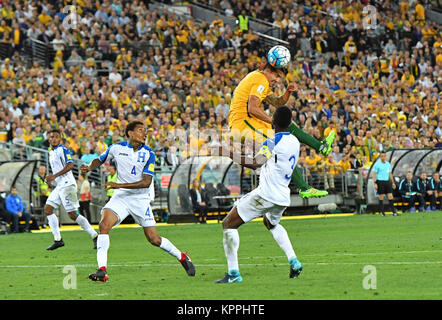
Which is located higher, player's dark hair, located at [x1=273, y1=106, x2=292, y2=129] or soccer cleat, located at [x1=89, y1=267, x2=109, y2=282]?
player's dark hair, located at [x1=273, y1=106, x2=292, y2=129]

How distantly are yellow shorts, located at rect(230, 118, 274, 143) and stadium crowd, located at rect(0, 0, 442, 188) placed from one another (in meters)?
16.4

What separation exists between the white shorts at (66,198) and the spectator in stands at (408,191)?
589 inches

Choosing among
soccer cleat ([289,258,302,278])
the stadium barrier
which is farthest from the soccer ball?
the stadium barrier

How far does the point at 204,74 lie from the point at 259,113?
25.4m

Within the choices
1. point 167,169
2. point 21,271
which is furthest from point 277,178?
point 167,169

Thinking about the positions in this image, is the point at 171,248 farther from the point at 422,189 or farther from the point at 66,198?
the point at 422,189

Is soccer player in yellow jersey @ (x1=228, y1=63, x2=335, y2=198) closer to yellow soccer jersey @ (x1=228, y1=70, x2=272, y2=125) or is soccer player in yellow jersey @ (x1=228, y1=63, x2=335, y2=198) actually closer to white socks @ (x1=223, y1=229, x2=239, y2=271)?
yellow soccer jersey @ (x1=228, y1=70, x2=272, y2=125)

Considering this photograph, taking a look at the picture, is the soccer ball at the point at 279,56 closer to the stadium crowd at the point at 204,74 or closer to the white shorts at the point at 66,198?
the white shorts at the point at 66,198

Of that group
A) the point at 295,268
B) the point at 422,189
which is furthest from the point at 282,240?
the point at 422,189

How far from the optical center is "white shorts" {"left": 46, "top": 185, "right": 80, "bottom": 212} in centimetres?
2309

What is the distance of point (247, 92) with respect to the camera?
50.9 feet

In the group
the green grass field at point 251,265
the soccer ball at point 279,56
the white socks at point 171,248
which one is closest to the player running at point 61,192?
the green grass field at point 251,265
